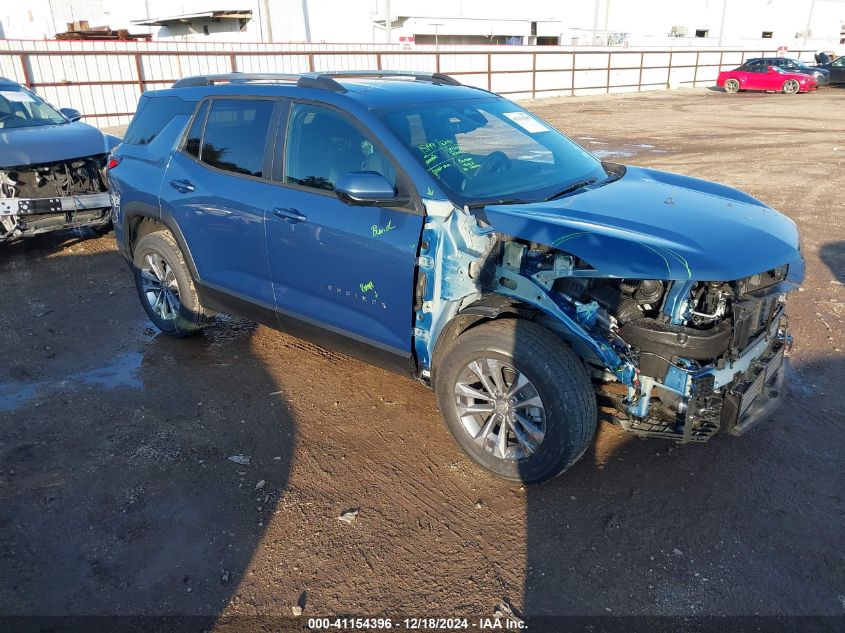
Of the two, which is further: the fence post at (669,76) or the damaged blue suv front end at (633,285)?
the fence post at (669,76)

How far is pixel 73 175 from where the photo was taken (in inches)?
307

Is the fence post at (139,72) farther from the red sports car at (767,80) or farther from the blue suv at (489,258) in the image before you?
the red sports car at (767,80)

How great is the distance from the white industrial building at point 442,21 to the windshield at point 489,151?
27919mm

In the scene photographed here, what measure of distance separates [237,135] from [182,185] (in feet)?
1.99

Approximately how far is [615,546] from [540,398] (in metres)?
0.74

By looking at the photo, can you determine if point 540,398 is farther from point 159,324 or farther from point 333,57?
point 333,57

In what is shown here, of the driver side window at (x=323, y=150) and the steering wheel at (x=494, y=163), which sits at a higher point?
the driver side window at (x=323, y=150)

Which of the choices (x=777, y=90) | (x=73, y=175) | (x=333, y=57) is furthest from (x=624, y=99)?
(x=73, y=175)

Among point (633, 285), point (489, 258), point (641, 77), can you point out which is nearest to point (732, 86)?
point (641, 77)

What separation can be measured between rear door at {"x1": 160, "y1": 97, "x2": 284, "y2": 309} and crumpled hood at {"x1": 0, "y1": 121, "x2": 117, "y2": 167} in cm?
357

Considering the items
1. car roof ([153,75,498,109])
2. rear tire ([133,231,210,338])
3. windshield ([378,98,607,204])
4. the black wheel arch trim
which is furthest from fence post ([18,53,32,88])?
windshield ([378,98,607,204])

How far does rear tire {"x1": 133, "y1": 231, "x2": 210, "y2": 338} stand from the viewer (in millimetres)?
4910

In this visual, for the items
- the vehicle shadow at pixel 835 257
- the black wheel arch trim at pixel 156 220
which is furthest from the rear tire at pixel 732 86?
the black wheel arch trim at pixel 156 220

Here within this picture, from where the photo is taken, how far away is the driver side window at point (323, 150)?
3686 mm
